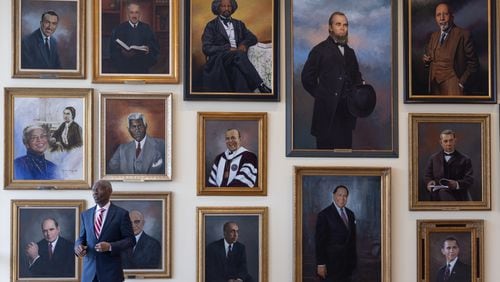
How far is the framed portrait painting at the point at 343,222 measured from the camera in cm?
898

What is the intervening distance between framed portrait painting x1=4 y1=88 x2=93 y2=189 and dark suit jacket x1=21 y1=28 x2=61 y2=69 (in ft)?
0.97

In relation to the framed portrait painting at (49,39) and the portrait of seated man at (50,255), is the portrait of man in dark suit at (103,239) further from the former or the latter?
the framed portrait painting at (49,39)

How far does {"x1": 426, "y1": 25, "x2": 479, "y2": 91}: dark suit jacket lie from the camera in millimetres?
9236

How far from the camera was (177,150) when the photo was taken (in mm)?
8961

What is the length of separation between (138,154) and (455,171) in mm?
4006

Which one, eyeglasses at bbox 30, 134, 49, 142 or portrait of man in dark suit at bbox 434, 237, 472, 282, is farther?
portrait of man in dark suit at bbox 434, 237, 472, 282

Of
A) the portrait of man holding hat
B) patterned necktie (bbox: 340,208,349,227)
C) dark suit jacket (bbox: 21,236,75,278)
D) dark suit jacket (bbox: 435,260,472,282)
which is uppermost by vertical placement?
the portrait of man holding hat

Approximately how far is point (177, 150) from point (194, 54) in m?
1.21

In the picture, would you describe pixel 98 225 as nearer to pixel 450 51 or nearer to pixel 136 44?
pixel 136 44

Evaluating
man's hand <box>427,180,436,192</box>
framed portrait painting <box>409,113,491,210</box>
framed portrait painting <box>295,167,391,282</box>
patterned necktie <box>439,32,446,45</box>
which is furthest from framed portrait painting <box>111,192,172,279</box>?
patterned necktie <box>439,32,446,45</box>

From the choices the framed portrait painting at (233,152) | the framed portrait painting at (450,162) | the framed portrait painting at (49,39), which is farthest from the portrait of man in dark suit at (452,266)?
the framed portrait painting at (49,39)

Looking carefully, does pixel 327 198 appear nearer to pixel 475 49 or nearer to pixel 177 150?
pixel 177 150

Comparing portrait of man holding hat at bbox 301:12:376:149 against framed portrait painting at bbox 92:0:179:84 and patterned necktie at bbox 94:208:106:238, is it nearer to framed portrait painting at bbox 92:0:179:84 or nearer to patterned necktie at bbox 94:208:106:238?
framed portrait painting at bbox 92:0:179:84

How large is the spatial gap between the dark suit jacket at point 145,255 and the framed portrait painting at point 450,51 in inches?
145
